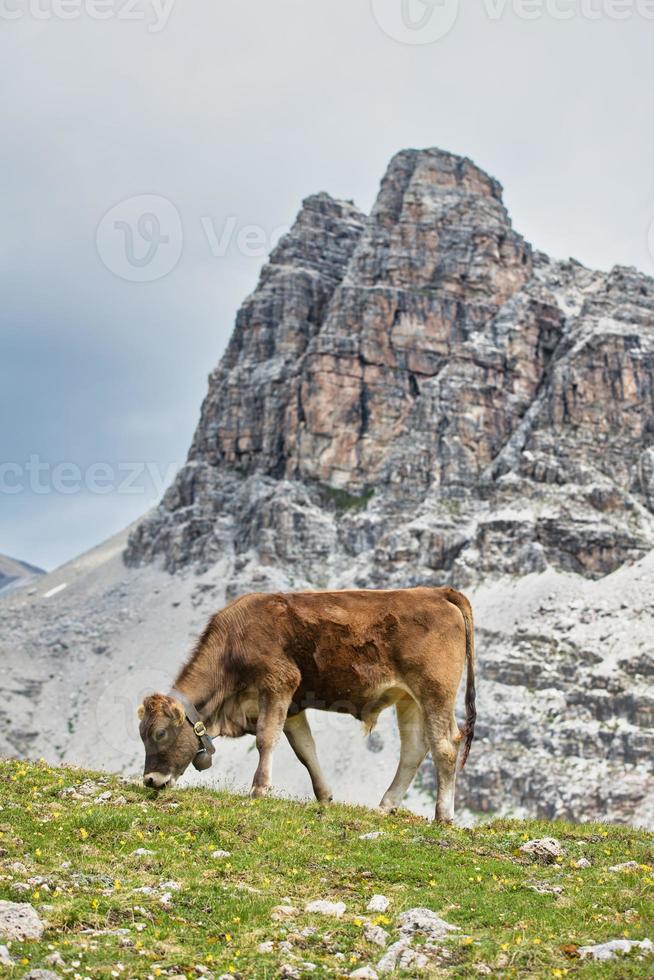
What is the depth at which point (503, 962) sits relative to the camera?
8969mm

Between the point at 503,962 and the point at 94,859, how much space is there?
5384 mm

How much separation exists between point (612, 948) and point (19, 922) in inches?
238

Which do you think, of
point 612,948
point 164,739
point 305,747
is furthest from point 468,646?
point 612,948

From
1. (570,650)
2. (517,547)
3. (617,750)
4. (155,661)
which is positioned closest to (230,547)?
(155,661)

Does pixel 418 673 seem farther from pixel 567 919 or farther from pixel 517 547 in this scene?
pixel 517 547

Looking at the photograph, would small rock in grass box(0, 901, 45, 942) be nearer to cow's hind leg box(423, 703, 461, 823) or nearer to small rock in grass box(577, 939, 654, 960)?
small rock in grass box(577, 939, 654, 960)

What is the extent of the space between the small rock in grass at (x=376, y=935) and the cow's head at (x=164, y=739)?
6247 millimetres


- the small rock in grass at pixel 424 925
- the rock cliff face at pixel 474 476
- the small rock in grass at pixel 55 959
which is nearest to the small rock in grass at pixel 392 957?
the small rock in grass at pixel 424 925

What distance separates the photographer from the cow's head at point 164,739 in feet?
49.6

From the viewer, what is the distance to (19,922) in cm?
931

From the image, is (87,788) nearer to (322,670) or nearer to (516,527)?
(322,670)

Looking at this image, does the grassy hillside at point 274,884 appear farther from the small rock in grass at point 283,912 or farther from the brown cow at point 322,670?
the brown cow at point 322,670

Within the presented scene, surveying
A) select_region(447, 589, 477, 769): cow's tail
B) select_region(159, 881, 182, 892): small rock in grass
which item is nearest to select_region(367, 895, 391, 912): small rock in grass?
select_region(159, 881, 182, 892): small rock in grass

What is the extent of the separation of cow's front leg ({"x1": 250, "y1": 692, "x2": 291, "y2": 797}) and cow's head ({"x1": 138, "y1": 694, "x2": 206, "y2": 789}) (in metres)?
1.20
